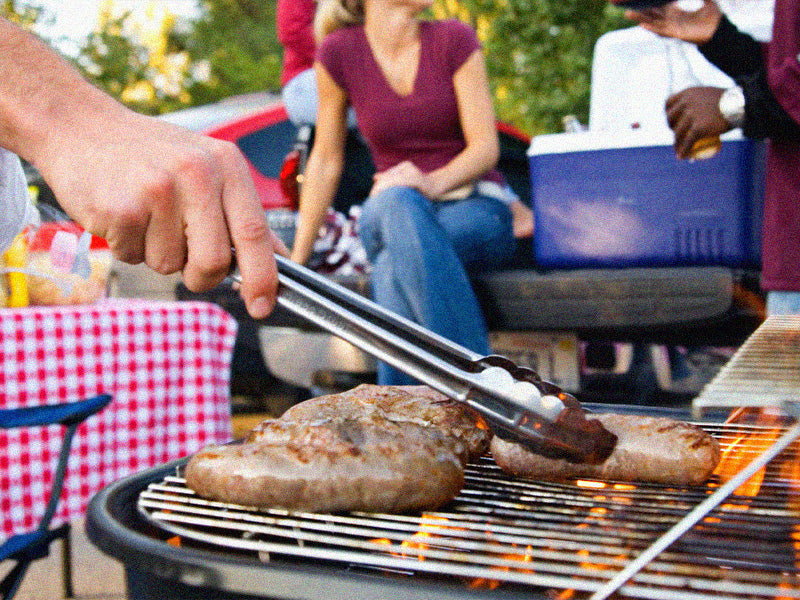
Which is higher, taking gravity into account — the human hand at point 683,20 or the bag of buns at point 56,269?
the human hand at point 683,20

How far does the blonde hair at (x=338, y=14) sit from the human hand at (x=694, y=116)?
180 cm

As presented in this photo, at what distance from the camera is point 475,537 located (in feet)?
3.23

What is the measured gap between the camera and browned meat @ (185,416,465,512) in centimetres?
103

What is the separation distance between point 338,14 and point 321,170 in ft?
2.38

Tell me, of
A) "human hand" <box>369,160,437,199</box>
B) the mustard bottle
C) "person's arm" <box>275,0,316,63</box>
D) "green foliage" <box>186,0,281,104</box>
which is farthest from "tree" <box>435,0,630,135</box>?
"green foliage" <box>186,0,281,104</box>

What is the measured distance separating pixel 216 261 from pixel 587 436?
56 centimetres

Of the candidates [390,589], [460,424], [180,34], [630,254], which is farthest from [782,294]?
[180,34]

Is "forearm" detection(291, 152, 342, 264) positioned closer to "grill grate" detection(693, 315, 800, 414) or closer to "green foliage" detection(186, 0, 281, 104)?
"grill grate" detection(693, 315, 800, 414)

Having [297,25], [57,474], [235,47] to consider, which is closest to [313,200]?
[297,25]

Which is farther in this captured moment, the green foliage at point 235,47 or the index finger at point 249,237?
the green foliage at point 235,47

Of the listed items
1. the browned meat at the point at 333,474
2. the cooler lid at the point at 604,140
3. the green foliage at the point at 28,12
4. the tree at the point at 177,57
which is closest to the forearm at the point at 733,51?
the cooler lid at the point at 604,140

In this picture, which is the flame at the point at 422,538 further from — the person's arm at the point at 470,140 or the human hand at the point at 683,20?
the person's arm at the point at 470,140

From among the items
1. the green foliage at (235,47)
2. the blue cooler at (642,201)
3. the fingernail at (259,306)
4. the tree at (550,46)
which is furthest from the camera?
the green foliage at (235,47)

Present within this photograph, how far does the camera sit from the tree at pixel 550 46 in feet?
23.6
